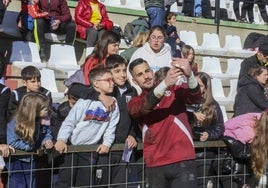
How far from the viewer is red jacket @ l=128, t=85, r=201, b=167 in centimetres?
515

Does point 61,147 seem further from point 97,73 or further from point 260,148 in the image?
point 260,148

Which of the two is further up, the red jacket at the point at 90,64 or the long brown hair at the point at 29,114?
the red jacket at the point at 90,64

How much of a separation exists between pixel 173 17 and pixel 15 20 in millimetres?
2812

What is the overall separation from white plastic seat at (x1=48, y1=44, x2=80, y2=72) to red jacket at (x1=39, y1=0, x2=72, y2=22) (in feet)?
1.29

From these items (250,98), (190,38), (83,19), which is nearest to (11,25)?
(83,19)

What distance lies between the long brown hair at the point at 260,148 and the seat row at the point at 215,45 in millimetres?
5223

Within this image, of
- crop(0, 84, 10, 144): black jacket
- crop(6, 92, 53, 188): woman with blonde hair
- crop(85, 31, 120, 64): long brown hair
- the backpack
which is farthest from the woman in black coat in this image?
crop(0, 84, 10, 144): black jacket

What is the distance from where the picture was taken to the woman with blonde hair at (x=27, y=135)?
17.7 feet

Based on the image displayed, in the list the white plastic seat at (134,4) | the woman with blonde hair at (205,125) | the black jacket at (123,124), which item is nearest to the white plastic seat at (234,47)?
the white plastic seat at (134,4)

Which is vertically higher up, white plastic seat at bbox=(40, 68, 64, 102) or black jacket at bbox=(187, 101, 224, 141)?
white plastic seat at bbox=(40, 68, 64, 102)

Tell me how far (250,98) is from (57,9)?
127 inches

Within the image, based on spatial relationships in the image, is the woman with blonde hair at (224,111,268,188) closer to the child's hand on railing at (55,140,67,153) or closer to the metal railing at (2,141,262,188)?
the metal railing at (2,141,262,188)

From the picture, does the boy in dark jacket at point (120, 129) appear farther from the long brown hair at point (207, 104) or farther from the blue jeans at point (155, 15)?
the blue jeans at point (155, 15)

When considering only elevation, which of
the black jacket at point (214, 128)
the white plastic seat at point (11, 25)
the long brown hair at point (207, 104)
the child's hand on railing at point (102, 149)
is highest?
the white plastic seat at point (11, 25)
